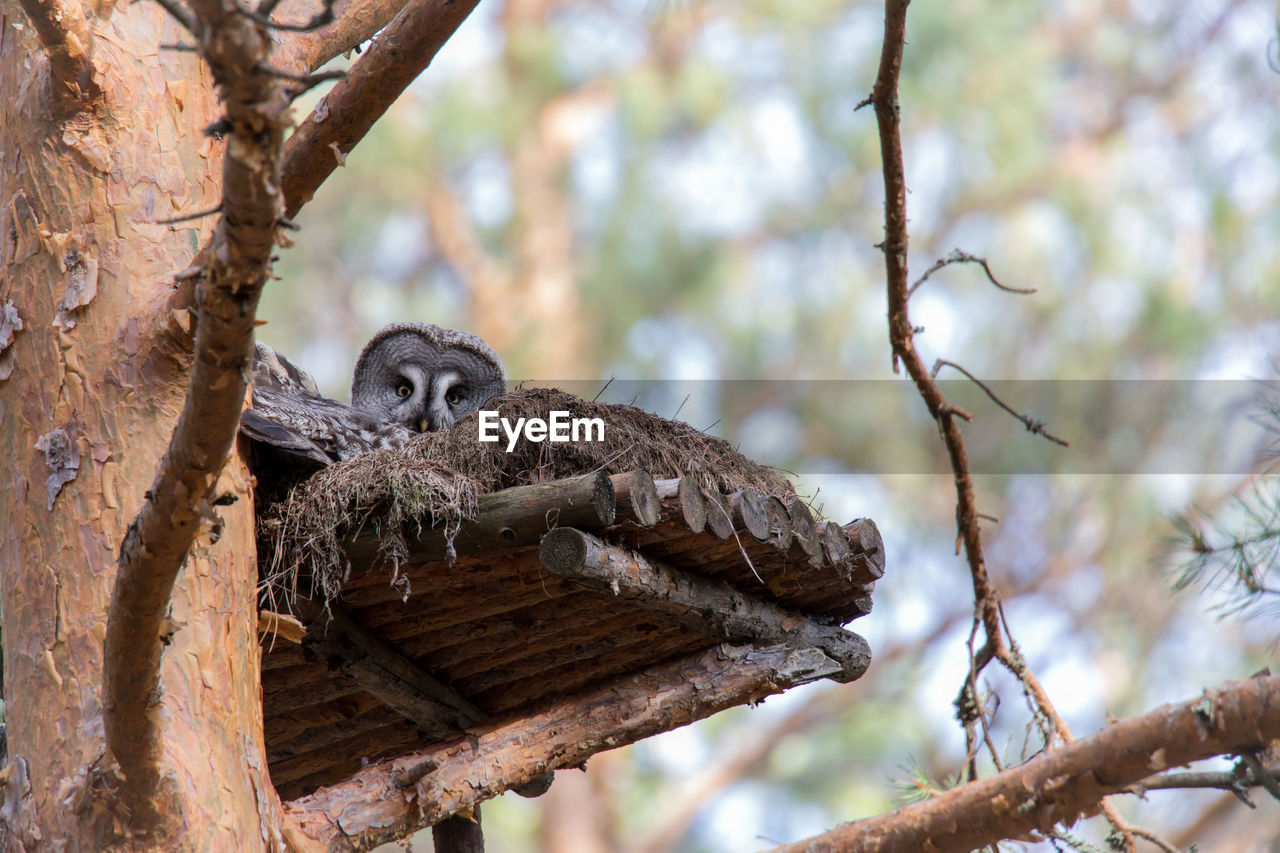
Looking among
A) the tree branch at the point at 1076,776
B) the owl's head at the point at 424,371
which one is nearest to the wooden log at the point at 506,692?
the tree branch at the point at 1076,776

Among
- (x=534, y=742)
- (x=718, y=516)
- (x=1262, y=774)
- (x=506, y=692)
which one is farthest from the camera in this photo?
(x=506, y=692)

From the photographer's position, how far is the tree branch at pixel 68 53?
2564 millimetres

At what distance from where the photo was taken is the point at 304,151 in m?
2.69

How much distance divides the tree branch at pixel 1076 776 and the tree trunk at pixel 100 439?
3.70 ft

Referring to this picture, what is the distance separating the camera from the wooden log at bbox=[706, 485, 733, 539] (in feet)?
8.87

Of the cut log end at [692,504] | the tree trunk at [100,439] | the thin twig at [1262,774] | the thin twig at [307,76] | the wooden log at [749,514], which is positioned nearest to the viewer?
the thin twig at [307,76]

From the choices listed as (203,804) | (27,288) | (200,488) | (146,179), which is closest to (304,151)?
(146,179)

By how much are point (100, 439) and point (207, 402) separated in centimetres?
83

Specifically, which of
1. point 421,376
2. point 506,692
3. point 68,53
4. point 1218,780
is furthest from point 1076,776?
point 421,376

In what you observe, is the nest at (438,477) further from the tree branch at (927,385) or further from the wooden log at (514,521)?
the tree branch at (927,385)

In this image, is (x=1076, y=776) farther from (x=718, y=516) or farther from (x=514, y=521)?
(x=514, y=521)

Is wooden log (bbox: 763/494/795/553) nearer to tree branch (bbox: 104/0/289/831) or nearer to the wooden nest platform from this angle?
the wooden nest platform

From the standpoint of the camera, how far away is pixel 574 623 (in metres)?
3.02

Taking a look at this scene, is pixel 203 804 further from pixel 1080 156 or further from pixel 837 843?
pixel 1080 156
